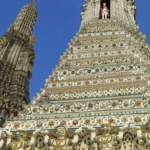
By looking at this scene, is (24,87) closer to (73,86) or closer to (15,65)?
(15,65)

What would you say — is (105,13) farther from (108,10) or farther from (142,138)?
(142,138)

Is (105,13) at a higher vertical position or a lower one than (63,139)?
higher

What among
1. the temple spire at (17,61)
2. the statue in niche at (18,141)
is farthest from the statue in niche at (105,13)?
the temple spire at (17,61)

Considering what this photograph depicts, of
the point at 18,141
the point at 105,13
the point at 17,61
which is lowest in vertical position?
the point at 18,141

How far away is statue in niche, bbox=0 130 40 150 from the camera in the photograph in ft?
22.4

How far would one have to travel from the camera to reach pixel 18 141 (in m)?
6.96

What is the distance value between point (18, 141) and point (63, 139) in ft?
3.07

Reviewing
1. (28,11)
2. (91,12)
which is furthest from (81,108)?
(28,11)

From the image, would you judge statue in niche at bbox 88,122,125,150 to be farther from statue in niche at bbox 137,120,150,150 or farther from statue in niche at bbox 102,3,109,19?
statue in niche at bbox 102,3,109,19

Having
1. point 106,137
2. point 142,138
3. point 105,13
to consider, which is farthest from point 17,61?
point 142,138

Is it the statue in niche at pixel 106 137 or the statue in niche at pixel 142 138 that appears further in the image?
the statue in niche at pixel 106 137

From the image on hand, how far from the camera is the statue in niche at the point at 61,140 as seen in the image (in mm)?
6723

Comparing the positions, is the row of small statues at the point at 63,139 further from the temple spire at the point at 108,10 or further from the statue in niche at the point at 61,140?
the temple spire at the point at 108,10

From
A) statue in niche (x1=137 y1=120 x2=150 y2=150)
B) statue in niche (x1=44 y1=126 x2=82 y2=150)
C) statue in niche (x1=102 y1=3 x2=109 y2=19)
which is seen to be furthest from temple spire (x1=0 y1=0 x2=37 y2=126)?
statue in niche (x1=137 y1=120 x2=150 y2=150)
